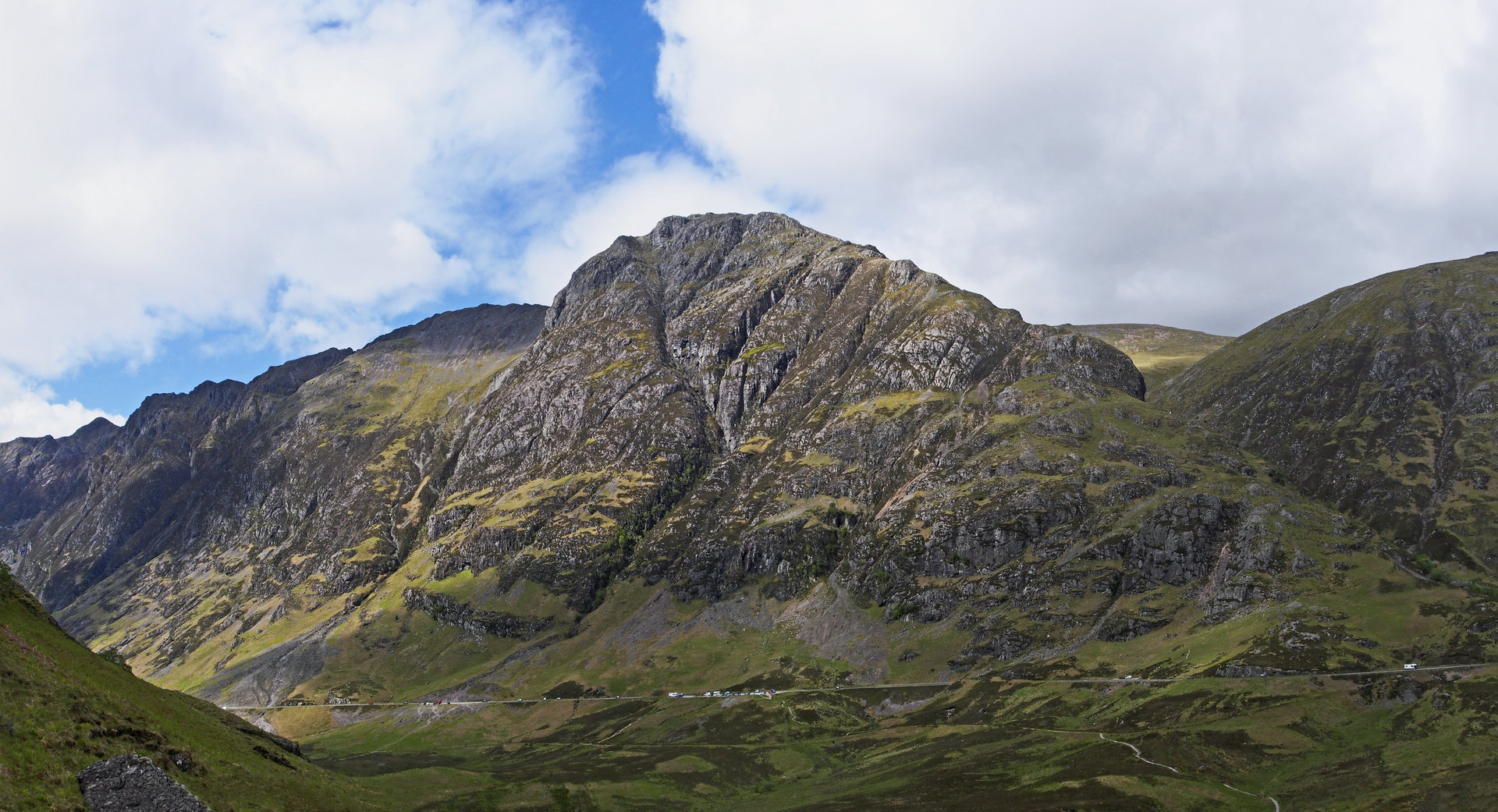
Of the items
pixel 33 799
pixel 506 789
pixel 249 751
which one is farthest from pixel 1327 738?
pixel 33 799

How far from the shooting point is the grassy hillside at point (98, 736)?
5728 centimetres

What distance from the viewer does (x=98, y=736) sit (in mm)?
65062

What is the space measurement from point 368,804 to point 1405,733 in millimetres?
179030

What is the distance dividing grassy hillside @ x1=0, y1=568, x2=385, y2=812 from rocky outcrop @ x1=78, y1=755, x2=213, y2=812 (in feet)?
3.46

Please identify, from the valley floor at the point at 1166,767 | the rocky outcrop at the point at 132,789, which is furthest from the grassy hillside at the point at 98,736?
the valley floor at the point at 1166,767

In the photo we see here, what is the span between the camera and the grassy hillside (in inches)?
2255

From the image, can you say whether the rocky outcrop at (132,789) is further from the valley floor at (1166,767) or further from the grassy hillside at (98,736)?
the valley floor at (1166,767)

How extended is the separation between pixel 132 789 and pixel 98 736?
687 cm

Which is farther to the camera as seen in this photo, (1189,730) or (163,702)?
(1189,730)

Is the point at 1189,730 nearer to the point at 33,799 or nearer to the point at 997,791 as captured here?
the point at 997,791

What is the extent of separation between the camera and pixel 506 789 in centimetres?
17200

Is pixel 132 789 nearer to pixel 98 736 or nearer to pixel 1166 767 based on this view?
pixel 98 736

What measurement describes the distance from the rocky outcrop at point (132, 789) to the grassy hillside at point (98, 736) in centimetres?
105

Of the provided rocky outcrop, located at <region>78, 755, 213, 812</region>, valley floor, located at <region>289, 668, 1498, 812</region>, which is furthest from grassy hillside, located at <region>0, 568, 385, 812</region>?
valley floor, located at <region>289, 668, 1498, 812</region>
